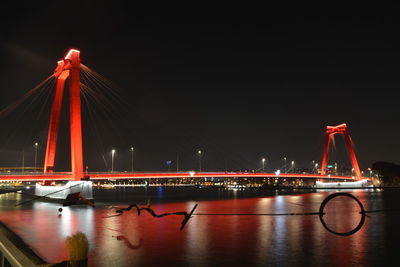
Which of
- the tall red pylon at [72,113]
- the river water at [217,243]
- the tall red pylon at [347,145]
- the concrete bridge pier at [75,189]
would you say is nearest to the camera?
the river water at [217,243]

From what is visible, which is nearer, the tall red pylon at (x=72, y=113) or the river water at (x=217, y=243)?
the river water at (x=217, y=243)

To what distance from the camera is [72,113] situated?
4266cm

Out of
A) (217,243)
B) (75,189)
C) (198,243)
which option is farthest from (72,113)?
(217,243)

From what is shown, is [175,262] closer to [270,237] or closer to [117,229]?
[270,237]

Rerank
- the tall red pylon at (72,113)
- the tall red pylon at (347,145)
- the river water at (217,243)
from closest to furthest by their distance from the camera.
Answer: the river water at (217,243)
the tall red pylon at (72,113)
the tall red pylon at (347,145)

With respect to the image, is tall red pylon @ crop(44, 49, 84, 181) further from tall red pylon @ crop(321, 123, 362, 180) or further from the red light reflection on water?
tall red pylon @ crop(321, 123, 362, 180)

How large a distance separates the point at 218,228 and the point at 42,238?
978cm

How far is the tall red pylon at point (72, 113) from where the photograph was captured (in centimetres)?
4162

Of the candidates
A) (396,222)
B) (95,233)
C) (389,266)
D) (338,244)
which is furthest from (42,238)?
(396,222)

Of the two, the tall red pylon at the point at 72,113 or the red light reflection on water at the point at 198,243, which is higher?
the tall red pylon at the point at 72,113

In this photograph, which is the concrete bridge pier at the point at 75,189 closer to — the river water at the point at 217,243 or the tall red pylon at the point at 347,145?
the river water at the point at 217,243

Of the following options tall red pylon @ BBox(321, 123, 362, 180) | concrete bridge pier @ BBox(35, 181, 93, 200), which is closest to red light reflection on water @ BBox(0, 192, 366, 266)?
concrete bridge pier @ BBox(35, 181, 93, 200)

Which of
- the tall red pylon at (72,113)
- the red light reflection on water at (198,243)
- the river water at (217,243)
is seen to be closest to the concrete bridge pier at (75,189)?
the tall red pylon at (72,113)

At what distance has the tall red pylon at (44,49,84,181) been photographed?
137 feet
